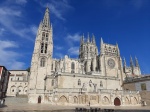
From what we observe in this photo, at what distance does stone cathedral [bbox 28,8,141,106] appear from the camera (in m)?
31.3

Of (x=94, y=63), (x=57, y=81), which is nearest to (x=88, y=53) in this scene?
(x=94, y=63)

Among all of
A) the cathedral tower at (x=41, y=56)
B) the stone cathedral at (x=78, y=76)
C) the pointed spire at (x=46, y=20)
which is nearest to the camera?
the stone cathedral at (x=78, y=76)

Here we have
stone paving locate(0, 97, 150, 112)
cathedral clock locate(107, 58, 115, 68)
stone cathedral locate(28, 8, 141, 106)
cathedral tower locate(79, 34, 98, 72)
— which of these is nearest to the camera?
stone paving locate(0, 97, 150, 112)

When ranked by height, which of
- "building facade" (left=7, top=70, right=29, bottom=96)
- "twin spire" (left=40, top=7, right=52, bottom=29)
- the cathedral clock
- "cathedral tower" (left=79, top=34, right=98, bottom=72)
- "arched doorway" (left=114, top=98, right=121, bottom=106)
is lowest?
"arched doorway" (left=114, top=98, right=121, bottom=106)

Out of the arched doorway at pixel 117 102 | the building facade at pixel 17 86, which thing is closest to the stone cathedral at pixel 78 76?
the arched doorway at pixel 117 102

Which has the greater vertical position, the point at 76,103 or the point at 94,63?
the point at 94,63

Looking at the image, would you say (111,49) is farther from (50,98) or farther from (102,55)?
(50,98)

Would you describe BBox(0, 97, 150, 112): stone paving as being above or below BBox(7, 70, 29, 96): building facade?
below

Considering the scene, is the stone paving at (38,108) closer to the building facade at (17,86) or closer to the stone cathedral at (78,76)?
the stone cathedral at (78,76)

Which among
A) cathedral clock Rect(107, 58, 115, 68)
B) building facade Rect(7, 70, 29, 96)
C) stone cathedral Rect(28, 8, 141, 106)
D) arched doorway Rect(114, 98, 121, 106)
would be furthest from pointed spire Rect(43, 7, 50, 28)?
arched doorway Rect(114, 98, 121, 106)

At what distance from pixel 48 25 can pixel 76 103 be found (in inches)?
1551

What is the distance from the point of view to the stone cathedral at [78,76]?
103ft

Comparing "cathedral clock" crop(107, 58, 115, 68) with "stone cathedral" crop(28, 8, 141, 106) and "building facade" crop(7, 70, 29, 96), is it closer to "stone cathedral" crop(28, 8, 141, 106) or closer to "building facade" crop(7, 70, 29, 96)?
"stone cathedral" crop(28, 8, 141, 106)

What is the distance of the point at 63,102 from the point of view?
1187 inches
